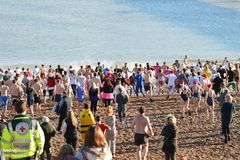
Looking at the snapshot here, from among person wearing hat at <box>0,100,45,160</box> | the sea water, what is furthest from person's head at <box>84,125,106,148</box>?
the sea water

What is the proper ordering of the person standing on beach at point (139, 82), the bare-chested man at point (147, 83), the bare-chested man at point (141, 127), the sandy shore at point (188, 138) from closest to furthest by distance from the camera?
the bare-chested man at point (141, 127) → the sandy shore at point (188, 138) → the bare-chested man at point (147, 83) → the person standing on beach at point (139, 82)

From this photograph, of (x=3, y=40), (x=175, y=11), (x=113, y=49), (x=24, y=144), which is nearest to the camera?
(x=24, y=144)

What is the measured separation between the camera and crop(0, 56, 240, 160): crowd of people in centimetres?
832

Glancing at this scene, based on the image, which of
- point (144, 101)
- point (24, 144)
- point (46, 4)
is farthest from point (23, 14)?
point (24, 144)

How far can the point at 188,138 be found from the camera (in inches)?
643

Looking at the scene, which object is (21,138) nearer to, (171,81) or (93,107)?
(93,107)

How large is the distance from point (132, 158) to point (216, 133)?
12.2 feet

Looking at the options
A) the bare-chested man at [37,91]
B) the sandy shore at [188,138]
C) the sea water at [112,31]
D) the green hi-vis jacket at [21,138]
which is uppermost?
the sea water at [112,31]

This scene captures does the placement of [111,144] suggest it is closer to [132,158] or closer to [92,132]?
[132,158]

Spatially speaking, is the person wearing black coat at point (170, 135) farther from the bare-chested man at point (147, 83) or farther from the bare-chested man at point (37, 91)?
the bare-chested man at point (147, 83)

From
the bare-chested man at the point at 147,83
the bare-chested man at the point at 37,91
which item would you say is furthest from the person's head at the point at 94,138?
the bare-chested man at the point at 147,83

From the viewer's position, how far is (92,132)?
745 cm

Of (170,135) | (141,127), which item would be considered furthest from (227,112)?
(170,135)

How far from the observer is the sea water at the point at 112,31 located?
5497 cm
